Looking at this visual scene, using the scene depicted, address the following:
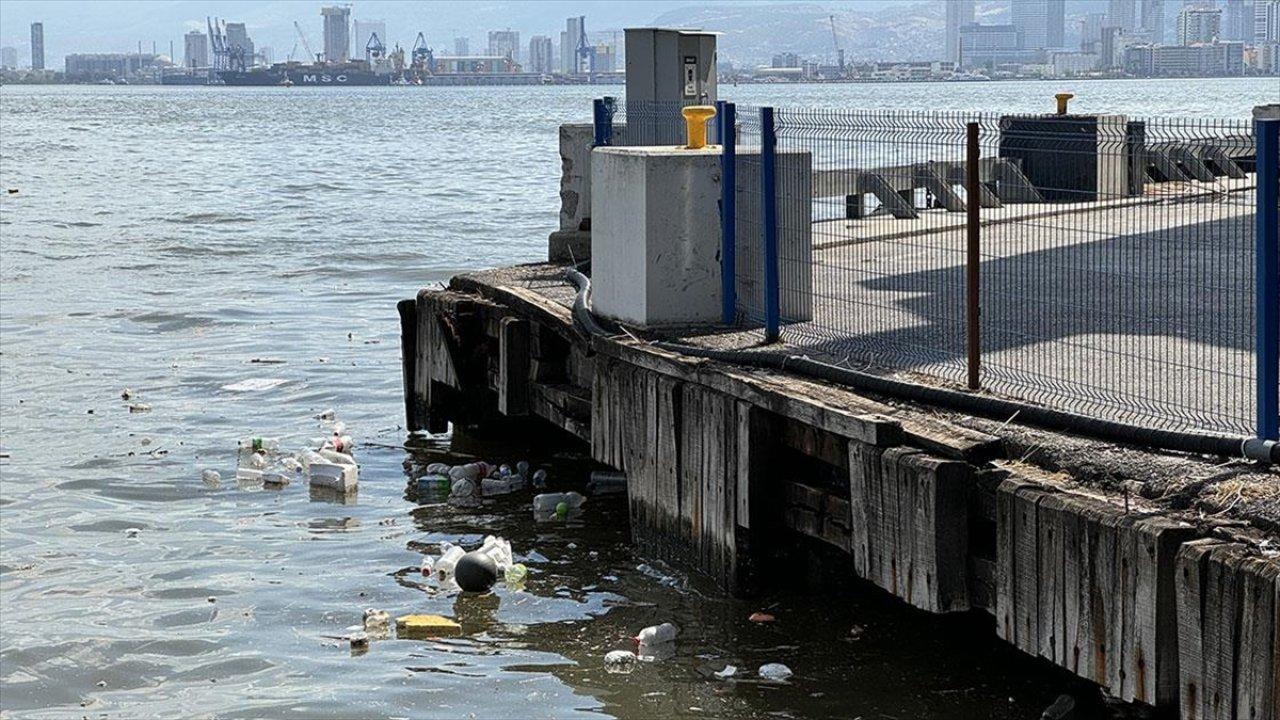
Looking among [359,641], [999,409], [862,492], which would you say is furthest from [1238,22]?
[862,492]

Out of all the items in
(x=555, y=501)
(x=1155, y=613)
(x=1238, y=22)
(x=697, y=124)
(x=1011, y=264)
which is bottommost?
(x=555, y=501)

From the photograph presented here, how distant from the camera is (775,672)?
34.9 ft

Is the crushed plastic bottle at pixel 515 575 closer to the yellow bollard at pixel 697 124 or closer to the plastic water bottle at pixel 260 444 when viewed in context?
the yellow bollard at pixel 697 124

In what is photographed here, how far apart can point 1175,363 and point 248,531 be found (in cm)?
708

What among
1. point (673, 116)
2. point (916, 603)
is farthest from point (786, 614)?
point (673, 116)

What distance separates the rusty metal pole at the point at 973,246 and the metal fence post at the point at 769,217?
83.0 inches

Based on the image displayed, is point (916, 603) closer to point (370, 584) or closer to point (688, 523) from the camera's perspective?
point (688, 523)

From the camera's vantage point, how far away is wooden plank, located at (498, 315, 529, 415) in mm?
15125

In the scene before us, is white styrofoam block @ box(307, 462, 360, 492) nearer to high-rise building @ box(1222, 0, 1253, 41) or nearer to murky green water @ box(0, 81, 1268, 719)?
murky green water @ box(0, 81, 1268, 719)

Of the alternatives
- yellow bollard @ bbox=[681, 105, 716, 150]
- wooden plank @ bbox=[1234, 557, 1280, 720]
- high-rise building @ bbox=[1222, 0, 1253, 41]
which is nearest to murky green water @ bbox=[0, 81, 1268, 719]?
wooden plank @ bbox=[1234, 557, 1280, 720]

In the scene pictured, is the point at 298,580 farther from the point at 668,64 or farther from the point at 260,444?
the point at 668,64

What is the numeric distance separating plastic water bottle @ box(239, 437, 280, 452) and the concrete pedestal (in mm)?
5000

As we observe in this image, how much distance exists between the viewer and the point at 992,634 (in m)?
10.9

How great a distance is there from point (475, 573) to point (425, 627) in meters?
0.82
